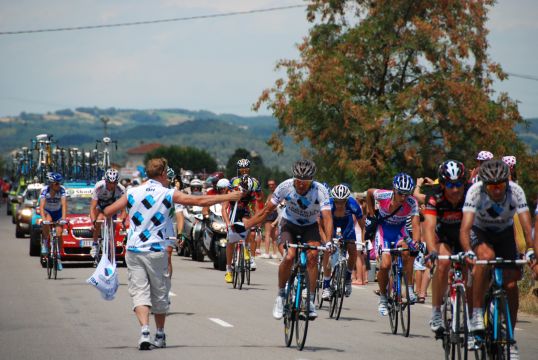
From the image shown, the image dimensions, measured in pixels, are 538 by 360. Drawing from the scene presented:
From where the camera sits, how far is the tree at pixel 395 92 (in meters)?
44.5

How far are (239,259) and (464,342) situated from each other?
10374 millimetres

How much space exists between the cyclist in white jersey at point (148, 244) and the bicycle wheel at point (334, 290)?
4.45 metres

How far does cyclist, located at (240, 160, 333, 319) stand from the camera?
1230cm

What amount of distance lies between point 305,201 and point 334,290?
3.30 metres

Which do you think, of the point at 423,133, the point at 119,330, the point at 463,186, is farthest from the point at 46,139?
the point at 463,186

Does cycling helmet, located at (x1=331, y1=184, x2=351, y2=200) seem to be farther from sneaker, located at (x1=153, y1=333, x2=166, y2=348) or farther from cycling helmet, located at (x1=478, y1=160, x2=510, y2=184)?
cycling helmet, located at (x1=478, y1=160, x2=510, y2=184)

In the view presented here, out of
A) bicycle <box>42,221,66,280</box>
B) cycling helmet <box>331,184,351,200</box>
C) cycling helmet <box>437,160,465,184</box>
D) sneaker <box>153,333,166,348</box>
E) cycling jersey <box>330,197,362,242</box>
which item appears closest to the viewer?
cycling helmet <box>437,160,465,184</box>

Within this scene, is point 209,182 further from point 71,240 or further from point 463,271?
point 463,271

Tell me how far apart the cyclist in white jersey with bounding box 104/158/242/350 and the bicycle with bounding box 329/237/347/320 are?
174 inches

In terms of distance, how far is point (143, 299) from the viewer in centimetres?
1154

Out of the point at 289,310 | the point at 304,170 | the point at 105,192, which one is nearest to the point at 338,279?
the point at 289,310

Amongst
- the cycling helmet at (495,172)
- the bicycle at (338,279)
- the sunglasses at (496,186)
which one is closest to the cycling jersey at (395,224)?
the bicycle at (338,279)

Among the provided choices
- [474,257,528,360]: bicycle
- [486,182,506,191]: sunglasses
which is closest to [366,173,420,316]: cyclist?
[486,182,506,191]: sunglasses

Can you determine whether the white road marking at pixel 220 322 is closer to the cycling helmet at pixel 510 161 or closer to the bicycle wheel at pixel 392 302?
the bicycle wheel at pixel 392 302
